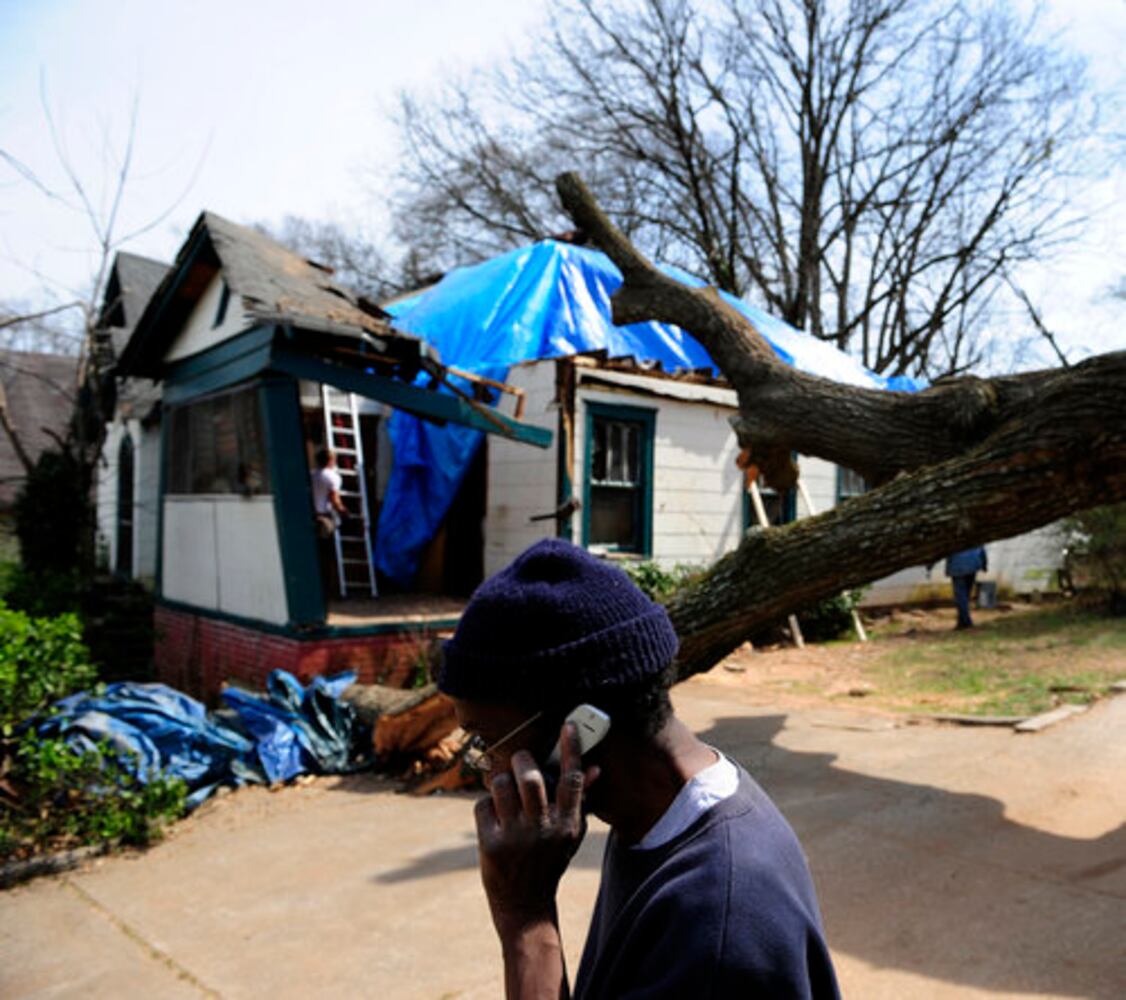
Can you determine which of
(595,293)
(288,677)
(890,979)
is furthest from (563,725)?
(595,293)

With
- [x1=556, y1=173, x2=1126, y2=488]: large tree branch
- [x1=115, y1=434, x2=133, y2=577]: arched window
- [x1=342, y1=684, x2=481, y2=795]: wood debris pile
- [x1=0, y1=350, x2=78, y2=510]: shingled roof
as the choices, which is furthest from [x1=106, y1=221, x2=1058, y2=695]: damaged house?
[x1=0, y1=350, x2=78, y2=510]: shingled roof

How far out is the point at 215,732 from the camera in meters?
7.32

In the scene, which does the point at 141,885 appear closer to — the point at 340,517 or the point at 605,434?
the point at 340,517

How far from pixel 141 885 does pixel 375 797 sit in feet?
6.07

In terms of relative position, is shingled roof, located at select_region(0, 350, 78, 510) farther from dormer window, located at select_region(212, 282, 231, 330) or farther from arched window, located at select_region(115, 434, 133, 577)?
dormer window, located at select_region(212, 282, 231, 330)

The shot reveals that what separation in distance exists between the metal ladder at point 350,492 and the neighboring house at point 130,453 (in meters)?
4.82

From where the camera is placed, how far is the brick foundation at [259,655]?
29.7 feet

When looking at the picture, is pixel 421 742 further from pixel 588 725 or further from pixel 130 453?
pixel 130 453

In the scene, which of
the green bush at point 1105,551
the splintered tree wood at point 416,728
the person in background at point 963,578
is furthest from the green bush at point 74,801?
the green bush at point 1105,551

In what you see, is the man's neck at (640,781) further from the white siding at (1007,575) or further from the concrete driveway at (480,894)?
the white siding at (1007,575)

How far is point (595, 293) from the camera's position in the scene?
1270 centimetres

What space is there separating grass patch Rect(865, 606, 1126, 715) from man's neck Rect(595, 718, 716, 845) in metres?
7.63

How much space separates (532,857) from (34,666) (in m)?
6.26

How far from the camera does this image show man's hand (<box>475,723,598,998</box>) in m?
1.47
